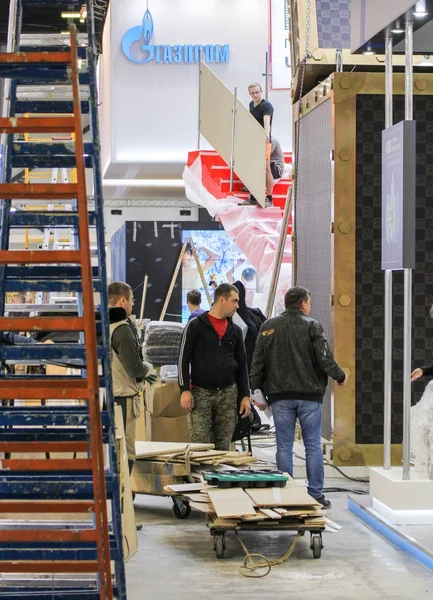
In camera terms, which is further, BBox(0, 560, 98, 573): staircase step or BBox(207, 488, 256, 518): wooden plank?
BBox(207, 488, 256, 518): wooden plank

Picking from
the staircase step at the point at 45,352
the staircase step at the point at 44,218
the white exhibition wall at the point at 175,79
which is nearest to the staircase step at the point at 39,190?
the staircase step at the point at 44,218

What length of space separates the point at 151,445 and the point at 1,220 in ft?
16.0

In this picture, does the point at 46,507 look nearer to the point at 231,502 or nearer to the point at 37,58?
the point at 37,58

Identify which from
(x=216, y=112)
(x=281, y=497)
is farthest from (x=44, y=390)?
(x=216, y=112)

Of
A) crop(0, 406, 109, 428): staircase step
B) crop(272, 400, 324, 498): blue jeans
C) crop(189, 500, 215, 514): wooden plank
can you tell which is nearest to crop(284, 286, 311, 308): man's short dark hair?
crop(272, 400, 324, 498): blue jeans

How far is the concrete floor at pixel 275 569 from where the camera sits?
5.98 metres

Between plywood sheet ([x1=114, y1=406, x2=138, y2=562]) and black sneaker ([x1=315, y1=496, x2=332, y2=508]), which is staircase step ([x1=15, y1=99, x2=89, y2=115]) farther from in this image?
black sneaker ([x1=315, y1=496, x2=332, y2=508])

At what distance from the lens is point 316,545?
6.76 metres

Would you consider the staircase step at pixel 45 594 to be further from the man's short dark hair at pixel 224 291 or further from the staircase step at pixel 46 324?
the man's short dark hair at pixel 224 291

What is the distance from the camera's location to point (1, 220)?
4.27 m

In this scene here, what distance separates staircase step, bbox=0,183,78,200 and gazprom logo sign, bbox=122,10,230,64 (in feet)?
64.1

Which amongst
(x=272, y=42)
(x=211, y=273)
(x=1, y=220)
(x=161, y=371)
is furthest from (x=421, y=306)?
(x=272, y=42)

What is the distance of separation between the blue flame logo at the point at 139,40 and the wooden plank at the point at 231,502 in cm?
1709

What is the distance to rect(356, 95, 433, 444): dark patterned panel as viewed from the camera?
961 cm
